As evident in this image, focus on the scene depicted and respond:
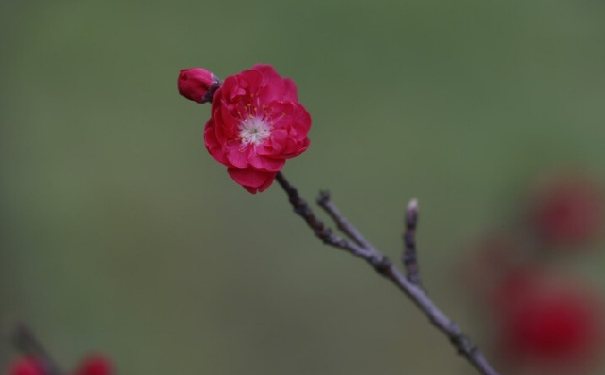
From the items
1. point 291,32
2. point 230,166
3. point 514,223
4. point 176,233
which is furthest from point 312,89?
point 230,166

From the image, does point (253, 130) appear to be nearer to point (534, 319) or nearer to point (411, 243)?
point (411, 243)

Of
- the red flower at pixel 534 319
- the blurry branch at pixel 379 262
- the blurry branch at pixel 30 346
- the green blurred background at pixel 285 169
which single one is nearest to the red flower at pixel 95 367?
the blurry branch at pixel 30 346

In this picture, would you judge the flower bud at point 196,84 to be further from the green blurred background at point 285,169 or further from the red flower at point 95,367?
the green blurred background at point 285,169

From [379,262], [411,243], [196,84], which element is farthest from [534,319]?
[196,84]

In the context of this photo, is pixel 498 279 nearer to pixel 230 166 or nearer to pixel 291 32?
pixel 230 166

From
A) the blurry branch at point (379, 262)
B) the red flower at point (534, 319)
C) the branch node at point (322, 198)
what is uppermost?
the red flower at point (534, 319)

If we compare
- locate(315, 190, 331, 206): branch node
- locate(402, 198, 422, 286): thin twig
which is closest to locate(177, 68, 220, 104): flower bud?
locate(315, 190, 331, 206): branch node

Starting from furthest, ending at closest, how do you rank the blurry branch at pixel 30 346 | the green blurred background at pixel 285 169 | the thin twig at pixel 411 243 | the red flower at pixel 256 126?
the green blurred background at pixel 285 169 → the blurry branch at pixel 30 346 → the thin twig at pixel 411 243 → the red flower at pixel 256 126
